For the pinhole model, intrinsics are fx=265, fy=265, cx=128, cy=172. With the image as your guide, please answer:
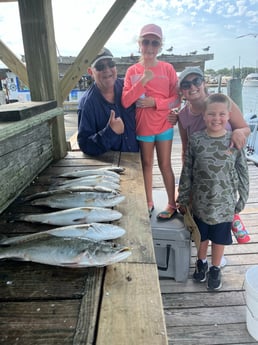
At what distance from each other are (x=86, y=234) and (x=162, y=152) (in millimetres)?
1696

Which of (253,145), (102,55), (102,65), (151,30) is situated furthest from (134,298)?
(253,145)

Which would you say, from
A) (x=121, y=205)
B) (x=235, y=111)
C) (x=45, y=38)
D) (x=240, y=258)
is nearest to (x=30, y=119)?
(x=121, y=205)

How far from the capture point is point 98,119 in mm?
2586

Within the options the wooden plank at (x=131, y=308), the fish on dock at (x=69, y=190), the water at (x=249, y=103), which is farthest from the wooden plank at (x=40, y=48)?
the water at (x=249, y=103)

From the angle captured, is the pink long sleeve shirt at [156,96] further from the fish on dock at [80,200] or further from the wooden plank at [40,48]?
the fish on dock at [80,200]

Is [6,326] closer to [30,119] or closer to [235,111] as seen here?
[30,119]

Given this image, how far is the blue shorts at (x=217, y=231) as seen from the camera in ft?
7.28

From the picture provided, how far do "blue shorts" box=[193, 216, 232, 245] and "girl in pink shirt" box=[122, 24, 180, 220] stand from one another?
37 cm

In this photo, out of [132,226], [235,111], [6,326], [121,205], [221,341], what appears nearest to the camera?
[6,326]

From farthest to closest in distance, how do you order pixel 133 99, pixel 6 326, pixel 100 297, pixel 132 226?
pixel 133 99 → pixel 132 226 → pixel 100 297 → pixel 6 326

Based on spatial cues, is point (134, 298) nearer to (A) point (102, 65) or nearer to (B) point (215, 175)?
(B) point (215, 175)

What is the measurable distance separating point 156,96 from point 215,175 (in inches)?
39.5

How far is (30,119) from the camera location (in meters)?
1.65

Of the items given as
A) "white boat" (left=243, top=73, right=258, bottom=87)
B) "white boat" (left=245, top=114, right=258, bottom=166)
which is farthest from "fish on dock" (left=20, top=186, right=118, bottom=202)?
"white boat" (left=243, top=73, right=258, bottom=87)
